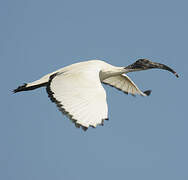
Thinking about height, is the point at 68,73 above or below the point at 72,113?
above

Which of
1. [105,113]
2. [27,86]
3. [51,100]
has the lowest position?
[105,113]

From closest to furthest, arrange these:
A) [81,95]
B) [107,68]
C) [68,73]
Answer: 1. [81,95]
2. [68,73]
3. [107,68]

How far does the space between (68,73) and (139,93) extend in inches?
144

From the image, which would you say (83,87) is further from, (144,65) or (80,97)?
(144,65)

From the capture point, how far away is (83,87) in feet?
33.7

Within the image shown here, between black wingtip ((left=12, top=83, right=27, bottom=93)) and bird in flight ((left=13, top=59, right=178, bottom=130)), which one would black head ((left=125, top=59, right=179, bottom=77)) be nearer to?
bird in flight ((left=13, top=59, right=178, bottom=130))

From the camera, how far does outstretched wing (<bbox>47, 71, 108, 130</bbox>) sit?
9.23 meters

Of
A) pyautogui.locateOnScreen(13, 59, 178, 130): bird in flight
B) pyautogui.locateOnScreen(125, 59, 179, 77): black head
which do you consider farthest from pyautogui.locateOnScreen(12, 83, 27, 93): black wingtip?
pyautogui.locateOnScreen(125, 59, 179, 77): black head

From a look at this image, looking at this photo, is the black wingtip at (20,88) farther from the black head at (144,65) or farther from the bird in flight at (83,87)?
the black head at (144,65)

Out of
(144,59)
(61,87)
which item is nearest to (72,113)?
(61,87)

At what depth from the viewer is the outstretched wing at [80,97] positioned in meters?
9.23

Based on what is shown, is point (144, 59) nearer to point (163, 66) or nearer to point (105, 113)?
point (163, 66)

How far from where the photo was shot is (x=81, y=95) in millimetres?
9938

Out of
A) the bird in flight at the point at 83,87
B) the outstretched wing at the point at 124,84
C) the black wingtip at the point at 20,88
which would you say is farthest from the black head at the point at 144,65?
the black wingtip at the point at 20,88
